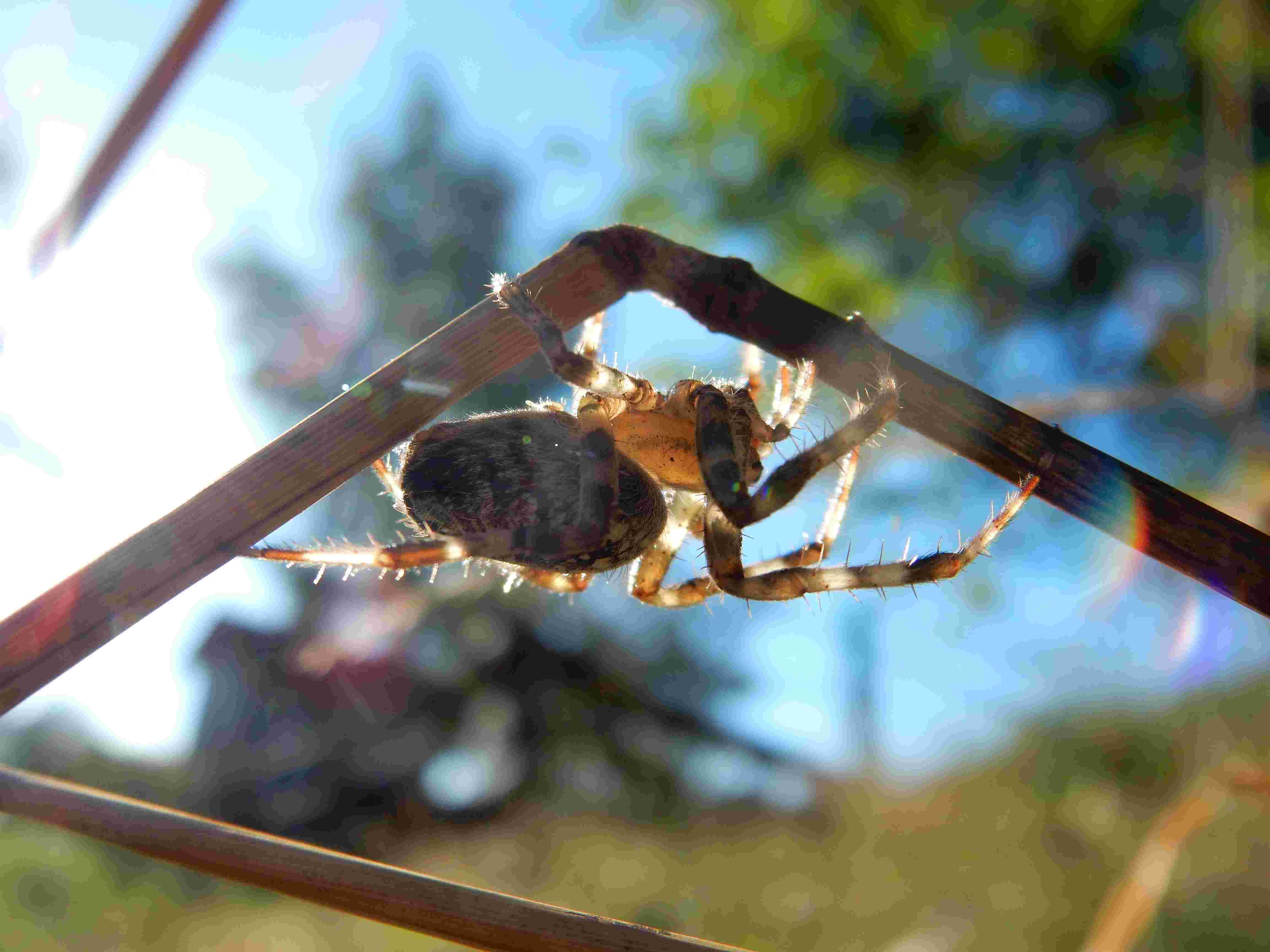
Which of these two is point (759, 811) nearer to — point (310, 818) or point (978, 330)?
point (310, 818)

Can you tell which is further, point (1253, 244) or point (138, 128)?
point (1253, 244)

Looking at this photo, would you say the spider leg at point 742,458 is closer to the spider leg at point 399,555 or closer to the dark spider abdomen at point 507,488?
the dark spider abdomen at point 507,488

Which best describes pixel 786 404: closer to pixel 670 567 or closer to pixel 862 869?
pixel 670 567

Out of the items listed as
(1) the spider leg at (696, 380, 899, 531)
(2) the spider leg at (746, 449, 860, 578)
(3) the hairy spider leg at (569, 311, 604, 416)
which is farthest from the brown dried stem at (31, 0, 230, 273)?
(2) the spider leg at (746, 449, 860, 578)

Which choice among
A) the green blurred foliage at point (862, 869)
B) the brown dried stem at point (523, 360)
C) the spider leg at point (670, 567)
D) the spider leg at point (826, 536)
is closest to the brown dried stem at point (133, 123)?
the brown dried stem at point (523, 360)

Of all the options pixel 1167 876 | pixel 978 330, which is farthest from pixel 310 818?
pixel 978 330

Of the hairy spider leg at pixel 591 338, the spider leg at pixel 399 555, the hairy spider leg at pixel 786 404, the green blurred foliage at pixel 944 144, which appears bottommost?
the spider leg at pixel 399 555
